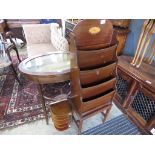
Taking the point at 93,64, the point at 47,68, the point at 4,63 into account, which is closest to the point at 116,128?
the point at 93,64

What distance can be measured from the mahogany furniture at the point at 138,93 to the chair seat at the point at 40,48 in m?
1.43

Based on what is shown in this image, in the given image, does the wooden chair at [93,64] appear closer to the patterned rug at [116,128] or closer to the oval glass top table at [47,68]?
the oval glass top table at [47,68]

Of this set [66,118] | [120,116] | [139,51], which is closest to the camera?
[66,118]

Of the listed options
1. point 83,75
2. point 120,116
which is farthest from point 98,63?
point 120,116

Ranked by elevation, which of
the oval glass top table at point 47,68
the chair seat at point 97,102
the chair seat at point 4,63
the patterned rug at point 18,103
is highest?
the oval glass top table at point 47,68

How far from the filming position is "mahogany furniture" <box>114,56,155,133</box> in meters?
1.31

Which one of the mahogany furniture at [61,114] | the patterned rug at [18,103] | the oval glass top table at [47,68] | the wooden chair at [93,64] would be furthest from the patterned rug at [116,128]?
the patterned rug at [18,103]

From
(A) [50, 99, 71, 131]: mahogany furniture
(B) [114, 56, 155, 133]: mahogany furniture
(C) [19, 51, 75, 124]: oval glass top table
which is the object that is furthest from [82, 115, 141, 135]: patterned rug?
(C) [19, 51, 75, 124]: oval glass top table

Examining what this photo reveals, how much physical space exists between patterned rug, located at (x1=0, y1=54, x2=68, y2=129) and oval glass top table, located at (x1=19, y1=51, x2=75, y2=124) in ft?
1.09

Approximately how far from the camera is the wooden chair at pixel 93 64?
85cm

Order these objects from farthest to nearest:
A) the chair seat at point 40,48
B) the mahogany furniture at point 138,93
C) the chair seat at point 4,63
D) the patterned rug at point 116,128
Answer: the chair seat at point 40,48
the chair seat at point 4,63
the patterned rug at point 116,128
the mahogany furniture at point 138,93

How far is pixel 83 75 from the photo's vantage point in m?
0.97
